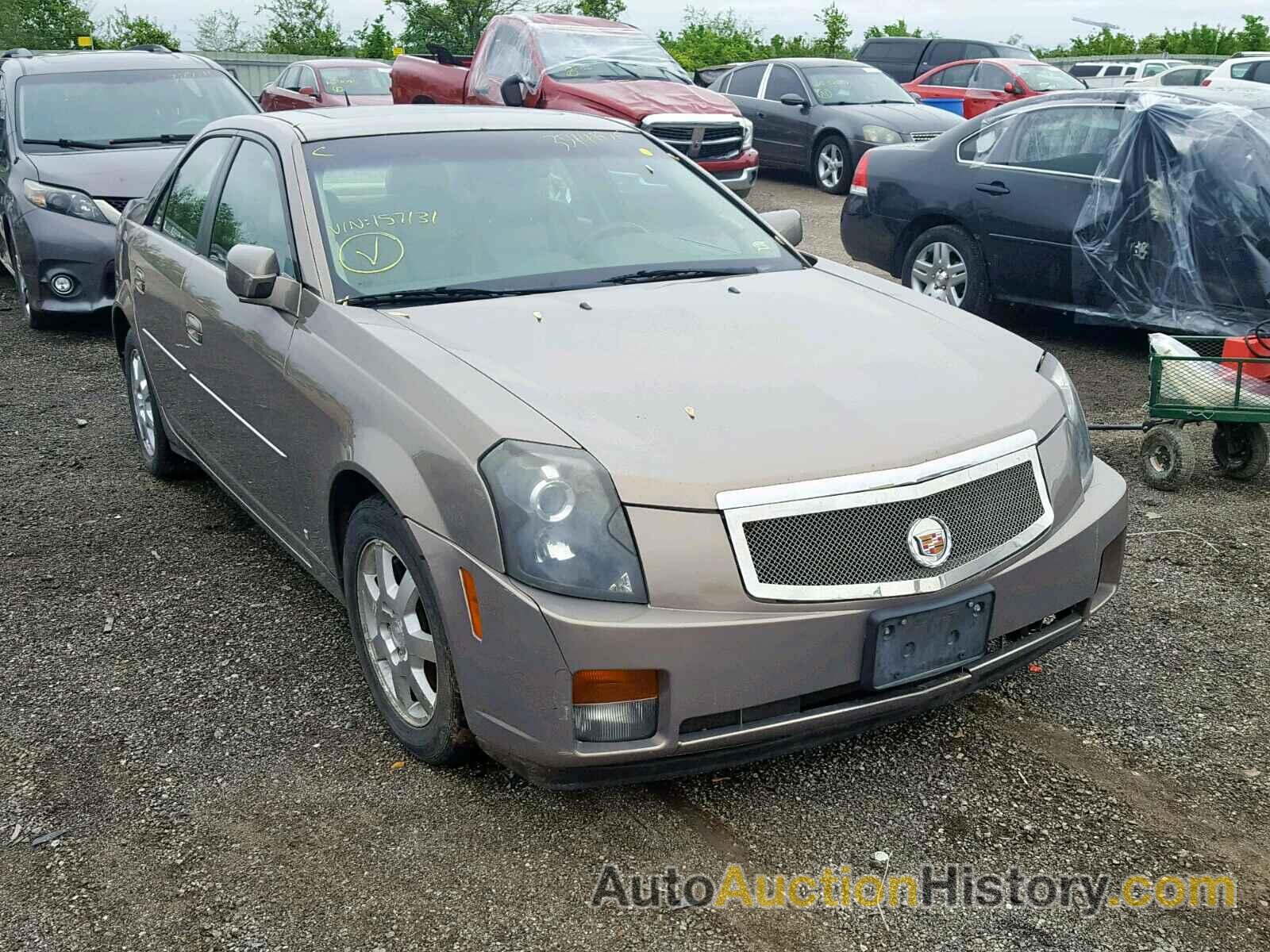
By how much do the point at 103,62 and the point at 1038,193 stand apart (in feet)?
21.4

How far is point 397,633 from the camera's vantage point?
327cm

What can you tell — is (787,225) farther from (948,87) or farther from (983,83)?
(948,87)

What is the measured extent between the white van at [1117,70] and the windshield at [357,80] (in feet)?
41.8

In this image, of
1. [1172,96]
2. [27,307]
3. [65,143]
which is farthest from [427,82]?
[1172,96]

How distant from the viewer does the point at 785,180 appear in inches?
648

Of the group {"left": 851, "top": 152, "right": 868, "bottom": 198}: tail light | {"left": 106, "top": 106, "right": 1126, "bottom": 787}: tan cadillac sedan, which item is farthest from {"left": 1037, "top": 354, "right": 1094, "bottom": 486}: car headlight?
{"left": 851, "top": 152, "right": 868, "bottom": 198}: tail light

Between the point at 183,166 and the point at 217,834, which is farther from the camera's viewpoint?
the point at 183,166

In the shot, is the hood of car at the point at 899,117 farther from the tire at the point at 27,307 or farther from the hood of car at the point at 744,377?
the hood of car at the point at 744,377

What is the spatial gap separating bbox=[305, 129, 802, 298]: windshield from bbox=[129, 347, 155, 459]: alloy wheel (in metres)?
1.89

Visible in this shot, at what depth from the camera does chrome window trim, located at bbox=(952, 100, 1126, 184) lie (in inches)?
286

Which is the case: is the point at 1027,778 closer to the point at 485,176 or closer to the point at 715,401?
the point at 715,401

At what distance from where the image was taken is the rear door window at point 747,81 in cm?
1627

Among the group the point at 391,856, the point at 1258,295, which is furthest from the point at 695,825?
the point at 1258,295

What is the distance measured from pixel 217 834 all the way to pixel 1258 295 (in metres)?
5.60
